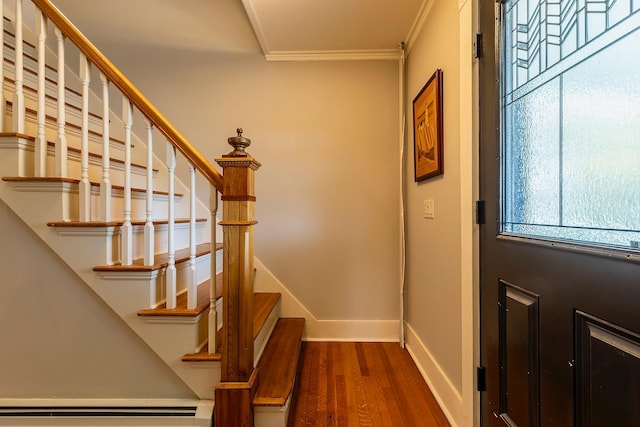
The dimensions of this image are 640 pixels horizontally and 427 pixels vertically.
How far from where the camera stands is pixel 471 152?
128cm

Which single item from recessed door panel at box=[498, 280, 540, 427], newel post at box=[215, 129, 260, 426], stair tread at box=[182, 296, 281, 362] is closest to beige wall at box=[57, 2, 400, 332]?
stair tread at box=[182, 296, 281, 362]

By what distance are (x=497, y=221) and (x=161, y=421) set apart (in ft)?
5.79

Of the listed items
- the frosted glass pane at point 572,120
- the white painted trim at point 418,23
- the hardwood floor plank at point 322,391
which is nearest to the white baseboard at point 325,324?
the hardwood floor plank at point 322,391

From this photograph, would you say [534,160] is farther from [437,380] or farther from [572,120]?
[437,380]

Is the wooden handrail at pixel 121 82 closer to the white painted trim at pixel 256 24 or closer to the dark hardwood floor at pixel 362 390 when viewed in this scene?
the white painted trim at pixel 256 24

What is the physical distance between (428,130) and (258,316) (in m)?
1.58

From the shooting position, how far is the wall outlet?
1749 mm

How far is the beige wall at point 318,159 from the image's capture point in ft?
7.89

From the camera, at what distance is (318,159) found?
7.97 ft

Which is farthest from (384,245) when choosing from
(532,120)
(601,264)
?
(601,264)

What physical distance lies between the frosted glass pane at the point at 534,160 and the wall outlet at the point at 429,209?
64 cm

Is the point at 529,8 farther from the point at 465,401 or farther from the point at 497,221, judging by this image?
the point at 465,401

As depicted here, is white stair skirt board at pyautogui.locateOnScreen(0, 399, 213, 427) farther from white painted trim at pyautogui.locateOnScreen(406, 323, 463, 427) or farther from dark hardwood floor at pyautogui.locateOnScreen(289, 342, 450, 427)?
white painted trim at pyautogui.locateOnScreen(406, 323, 463, 427)

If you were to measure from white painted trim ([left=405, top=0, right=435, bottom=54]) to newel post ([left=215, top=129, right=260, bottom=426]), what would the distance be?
149 cm
